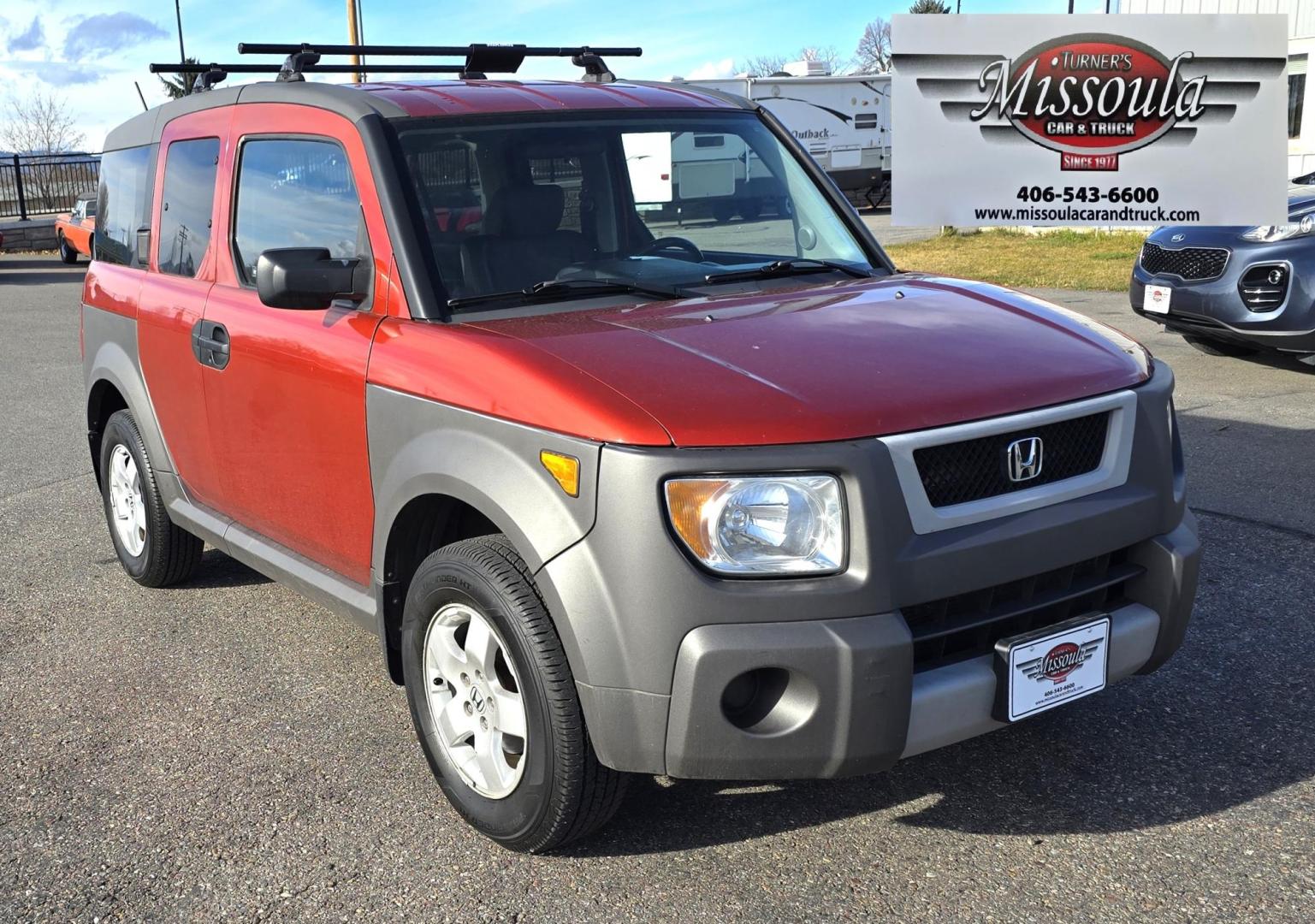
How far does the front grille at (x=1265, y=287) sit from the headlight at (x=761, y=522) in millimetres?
6697

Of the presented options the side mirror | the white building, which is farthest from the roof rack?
the white building

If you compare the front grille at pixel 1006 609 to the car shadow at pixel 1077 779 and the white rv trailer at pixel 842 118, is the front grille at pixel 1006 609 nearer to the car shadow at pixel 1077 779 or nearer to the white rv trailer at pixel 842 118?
the car shadow at pixel 1077 779

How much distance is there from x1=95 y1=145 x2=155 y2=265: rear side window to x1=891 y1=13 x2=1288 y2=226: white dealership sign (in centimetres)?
576

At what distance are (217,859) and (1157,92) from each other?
890 cm

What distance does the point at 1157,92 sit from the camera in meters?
9.72

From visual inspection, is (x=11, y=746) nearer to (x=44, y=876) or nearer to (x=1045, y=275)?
(x=44, y=876)

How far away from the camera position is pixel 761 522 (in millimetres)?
2729

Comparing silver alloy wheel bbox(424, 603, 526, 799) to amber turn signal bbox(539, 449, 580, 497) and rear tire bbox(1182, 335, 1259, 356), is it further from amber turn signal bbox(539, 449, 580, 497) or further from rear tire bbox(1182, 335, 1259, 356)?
rear tire bbox(1182, 335, 1259, 356)

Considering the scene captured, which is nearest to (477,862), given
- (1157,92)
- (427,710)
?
(427,710)

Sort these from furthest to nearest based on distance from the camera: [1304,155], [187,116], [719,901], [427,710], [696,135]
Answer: [1304,155] → [187,116] → [696,135] → [427,710] → [719,901]

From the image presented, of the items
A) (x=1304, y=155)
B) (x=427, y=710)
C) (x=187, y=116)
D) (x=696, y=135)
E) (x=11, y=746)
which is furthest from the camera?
(x=1304, y=155)

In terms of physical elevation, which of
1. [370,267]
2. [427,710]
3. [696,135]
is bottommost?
[427,710]

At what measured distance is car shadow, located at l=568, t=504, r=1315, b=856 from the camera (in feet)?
10.8

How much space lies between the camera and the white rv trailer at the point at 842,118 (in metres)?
32.1
